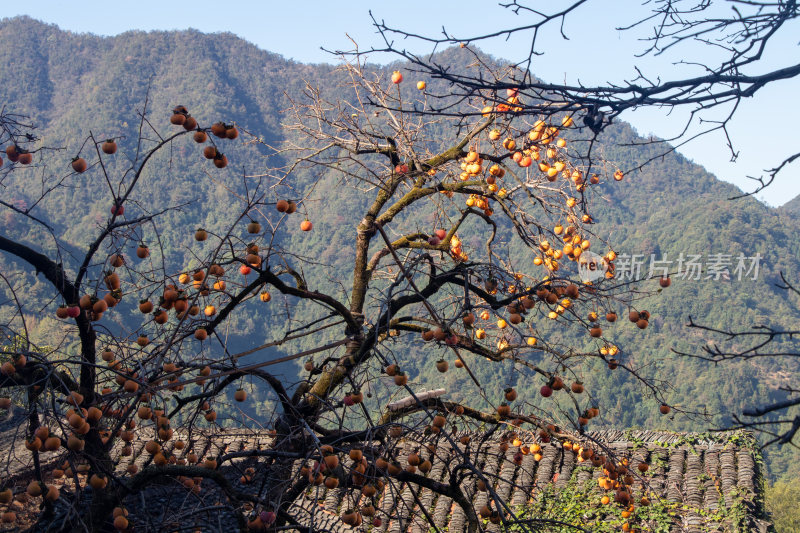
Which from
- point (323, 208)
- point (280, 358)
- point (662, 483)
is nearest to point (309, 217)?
point (662, 483)

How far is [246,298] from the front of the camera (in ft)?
11.9

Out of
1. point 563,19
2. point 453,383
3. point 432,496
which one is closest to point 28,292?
point 453,383

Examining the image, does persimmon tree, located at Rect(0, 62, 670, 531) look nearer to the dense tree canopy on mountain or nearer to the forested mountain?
the dense tree canopy on mountain

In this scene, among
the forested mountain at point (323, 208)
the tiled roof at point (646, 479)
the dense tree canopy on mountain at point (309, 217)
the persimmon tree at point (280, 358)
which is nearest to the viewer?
the persimmon tree at point (280, 358)

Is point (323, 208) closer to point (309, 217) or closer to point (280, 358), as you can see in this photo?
point (309, 217)

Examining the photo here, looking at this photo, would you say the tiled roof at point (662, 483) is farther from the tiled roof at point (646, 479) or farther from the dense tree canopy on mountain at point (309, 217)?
the dense tree canopy on mountain at point (309, 217)

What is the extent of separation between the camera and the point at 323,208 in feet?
101

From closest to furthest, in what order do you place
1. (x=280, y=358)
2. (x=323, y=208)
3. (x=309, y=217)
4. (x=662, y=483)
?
(x=280, y=358)
(x=662, y=483)
(x=309, y=217)
(x=323, y=208)

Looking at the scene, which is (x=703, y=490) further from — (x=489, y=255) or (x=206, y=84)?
(x=206, y=84)

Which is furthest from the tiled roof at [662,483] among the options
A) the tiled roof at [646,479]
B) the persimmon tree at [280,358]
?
the persimmon tree at [280,358]

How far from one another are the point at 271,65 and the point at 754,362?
45.2m

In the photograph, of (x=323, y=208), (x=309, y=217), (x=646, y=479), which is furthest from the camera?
(x=323, y=208)

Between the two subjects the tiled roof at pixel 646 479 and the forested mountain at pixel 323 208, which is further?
the forested mountain at pixel 323 208

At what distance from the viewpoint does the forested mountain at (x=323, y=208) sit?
22.2 meters
